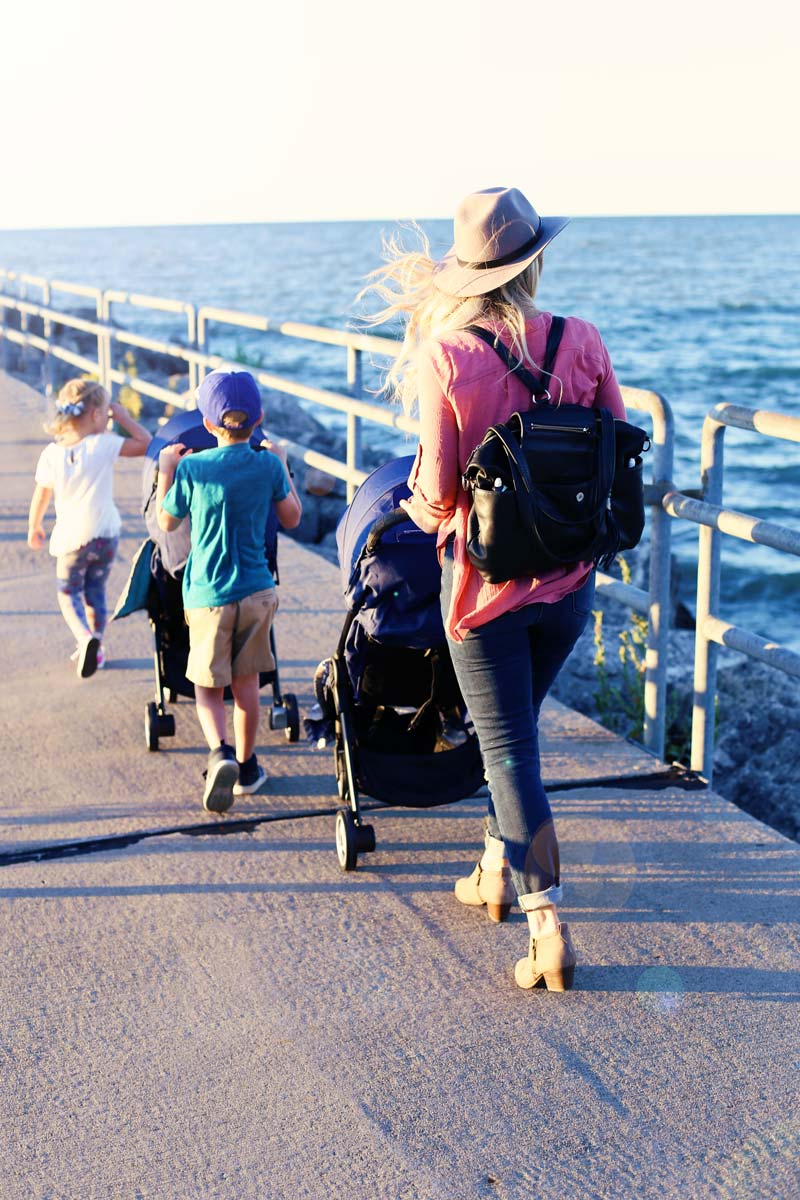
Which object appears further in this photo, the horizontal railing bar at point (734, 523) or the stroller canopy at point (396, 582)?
the horizontal railing bar at point (734, 523)

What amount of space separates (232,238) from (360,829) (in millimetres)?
175810

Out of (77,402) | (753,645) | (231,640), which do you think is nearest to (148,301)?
(77,402)

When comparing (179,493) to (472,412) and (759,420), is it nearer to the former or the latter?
(472,412)

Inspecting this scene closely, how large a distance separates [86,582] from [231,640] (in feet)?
4.95

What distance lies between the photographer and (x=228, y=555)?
14.8 ft

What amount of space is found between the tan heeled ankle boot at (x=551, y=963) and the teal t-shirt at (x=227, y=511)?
5.40 ft

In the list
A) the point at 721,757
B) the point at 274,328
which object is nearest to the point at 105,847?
the point at 721,757

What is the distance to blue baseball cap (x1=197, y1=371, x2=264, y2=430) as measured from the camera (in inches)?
172

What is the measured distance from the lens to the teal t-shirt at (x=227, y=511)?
4.43m

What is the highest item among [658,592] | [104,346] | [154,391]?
[104,346]

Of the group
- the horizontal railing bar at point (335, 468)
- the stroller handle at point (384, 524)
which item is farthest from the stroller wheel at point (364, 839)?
the horizontal railing bar at point (335, 468)

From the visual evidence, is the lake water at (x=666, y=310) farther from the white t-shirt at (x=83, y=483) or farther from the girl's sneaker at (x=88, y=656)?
the girl's sneaker at (x=88, y=656)

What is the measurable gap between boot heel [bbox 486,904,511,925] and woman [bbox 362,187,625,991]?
0.93ft

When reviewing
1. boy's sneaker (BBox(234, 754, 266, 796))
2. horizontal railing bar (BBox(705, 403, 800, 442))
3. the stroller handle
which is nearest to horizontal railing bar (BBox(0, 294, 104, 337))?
boy's sneaker (BBox(234, 754, 266, 796))
